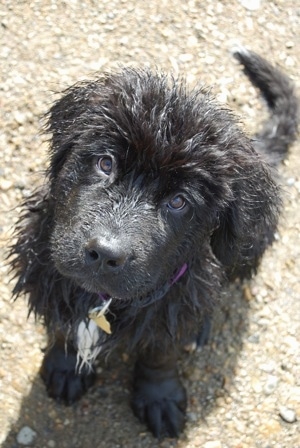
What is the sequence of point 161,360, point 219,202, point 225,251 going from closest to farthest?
point 219,202, point 225,251, point 161,360

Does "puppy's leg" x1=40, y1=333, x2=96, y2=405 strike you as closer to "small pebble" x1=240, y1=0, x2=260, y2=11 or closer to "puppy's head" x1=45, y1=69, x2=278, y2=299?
"puppy's head" x1=45, y1=69, x2=278, y2=299

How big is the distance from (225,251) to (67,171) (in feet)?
2.79

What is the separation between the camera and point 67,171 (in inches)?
127

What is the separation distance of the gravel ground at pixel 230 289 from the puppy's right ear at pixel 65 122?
812 mm

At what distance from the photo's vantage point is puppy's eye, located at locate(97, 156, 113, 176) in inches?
122

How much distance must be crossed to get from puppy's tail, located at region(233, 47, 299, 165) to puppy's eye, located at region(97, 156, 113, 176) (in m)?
1.56

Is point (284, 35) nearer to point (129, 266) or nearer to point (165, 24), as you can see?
point (165, 24)

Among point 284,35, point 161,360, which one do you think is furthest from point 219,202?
point 284,35

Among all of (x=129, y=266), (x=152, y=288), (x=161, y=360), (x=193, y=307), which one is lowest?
(x=161, y=360)

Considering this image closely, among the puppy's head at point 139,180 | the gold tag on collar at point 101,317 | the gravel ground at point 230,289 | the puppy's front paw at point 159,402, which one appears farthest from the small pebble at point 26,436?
the puppy's head at point 139,180

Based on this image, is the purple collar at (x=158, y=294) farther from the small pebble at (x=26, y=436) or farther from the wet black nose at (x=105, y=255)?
the small pebble at (x=26, y=436)

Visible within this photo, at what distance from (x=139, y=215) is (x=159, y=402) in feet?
5.13

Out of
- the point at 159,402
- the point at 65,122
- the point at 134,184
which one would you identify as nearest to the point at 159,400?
the point at 159,402

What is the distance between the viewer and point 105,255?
2855mm
